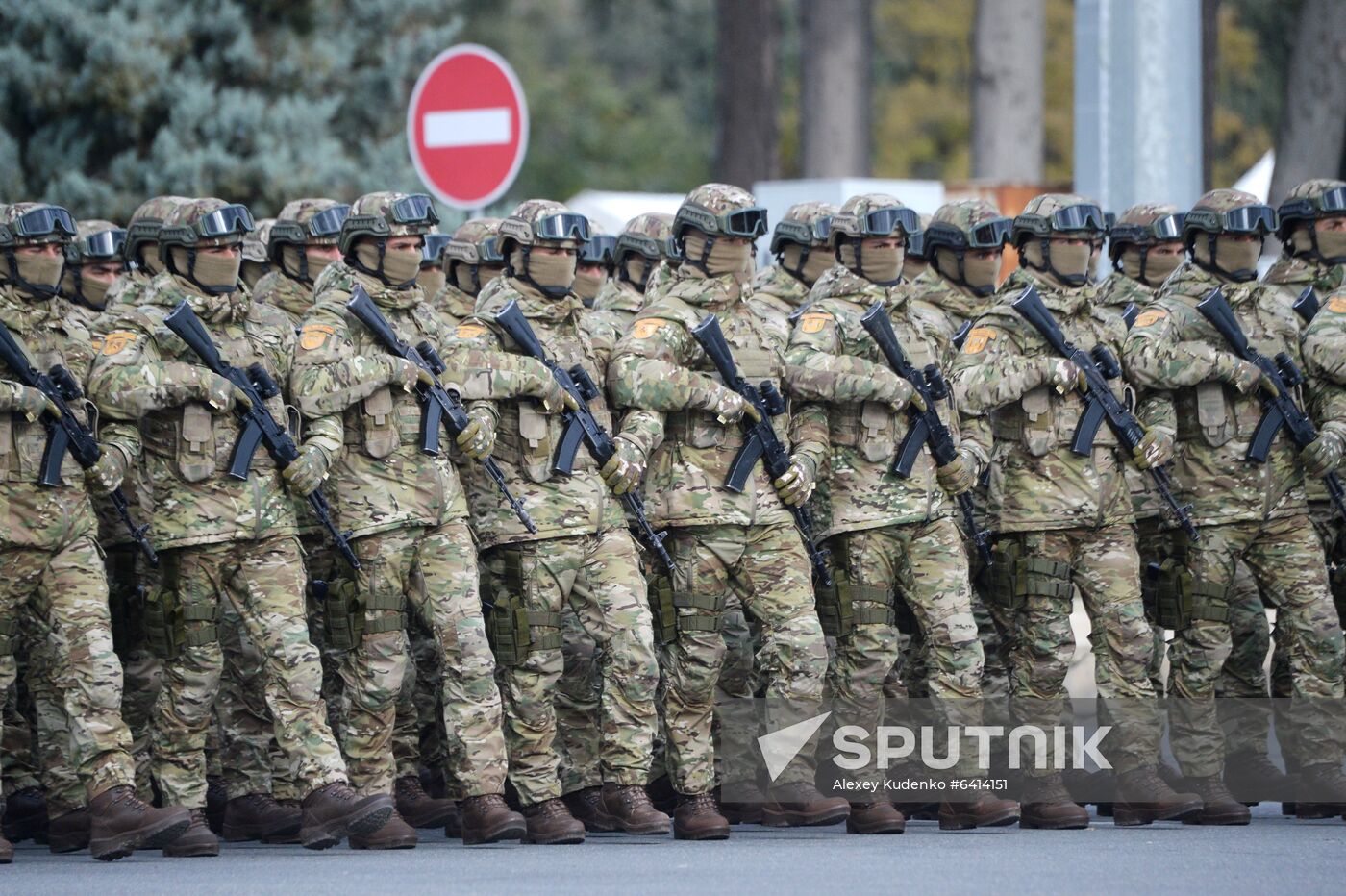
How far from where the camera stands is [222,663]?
29.4 ft

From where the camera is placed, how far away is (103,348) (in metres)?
8.83

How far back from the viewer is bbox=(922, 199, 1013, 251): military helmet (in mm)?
10344

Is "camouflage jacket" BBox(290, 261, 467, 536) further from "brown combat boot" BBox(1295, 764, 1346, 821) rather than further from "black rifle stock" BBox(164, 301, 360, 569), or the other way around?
"brown combat boot" BBox(1295, 764, 1346, 821)

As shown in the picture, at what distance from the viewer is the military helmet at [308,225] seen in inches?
388

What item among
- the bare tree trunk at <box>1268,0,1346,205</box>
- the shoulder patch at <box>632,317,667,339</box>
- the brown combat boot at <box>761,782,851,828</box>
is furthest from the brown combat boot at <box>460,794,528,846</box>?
the bare tree trunk at <box>1268,0,1346,205</box>

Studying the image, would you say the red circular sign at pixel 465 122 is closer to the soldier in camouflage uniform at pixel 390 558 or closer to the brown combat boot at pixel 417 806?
the soldier in camouflage uniform at pixel 390 558

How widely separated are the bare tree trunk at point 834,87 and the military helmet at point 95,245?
669 inches

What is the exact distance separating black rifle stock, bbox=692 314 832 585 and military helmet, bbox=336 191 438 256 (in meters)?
1.17

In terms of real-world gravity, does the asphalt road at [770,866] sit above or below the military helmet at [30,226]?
below

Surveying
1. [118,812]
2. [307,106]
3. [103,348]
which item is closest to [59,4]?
[307,106]

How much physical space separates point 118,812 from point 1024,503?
3858 millimetres

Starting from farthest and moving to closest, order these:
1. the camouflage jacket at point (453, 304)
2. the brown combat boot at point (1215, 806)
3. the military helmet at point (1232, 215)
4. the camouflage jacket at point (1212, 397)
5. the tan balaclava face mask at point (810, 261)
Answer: the camouflage jacket at point (453, 304) → the tan balaclava face mask at point (810, 261) → the military helmet at point (1232, 215) → the camouflage jacket at point (1212, 397) → the brown combat boot at point (1215, 806)

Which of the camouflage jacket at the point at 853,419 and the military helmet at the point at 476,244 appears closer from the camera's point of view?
the camouflage jacket at the point at 853,419

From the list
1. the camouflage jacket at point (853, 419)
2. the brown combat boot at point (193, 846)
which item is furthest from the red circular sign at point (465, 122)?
the brown combat boot at point (193, 846)
